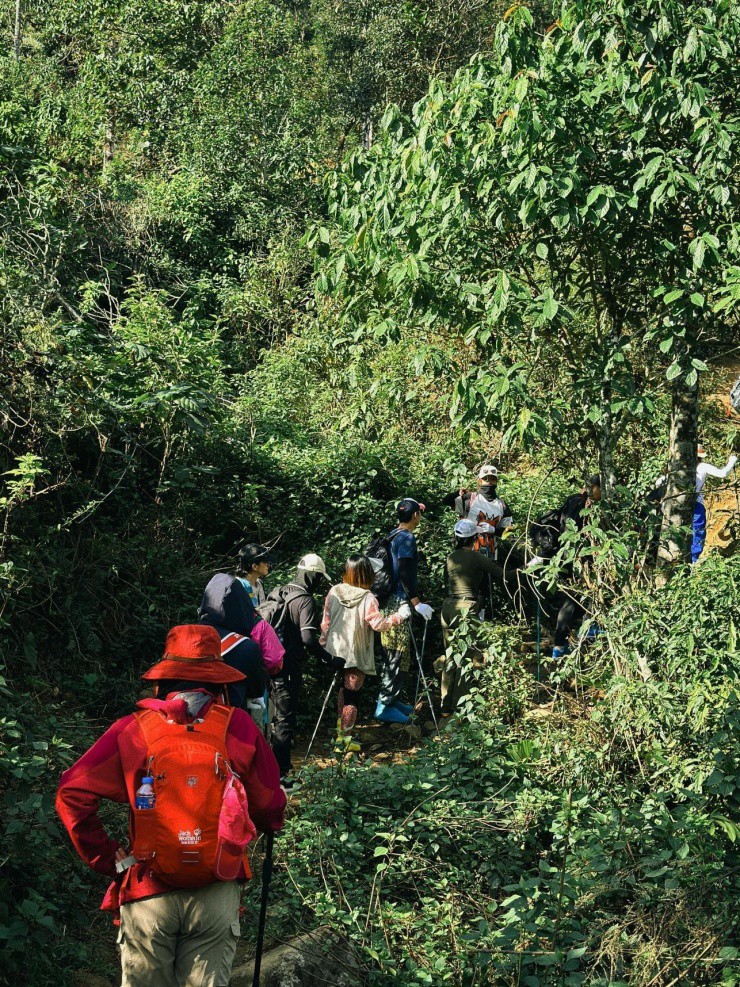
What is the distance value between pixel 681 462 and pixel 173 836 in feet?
20.0

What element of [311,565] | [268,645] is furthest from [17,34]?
[268,645]

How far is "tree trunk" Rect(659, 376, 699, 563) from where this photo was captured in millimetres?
8477

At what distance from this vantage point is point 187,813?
145 inches

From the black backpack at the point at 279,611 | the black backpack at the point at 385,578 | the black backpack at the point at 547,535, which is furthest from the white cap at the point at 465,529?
the black backpack at the point at 279,611

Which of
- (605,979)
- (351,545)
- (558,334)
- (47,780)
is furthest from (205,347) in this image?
(605,979)

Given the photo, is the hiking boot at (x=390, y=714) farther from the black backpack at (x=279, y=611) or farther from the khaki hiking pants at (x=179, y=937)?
the khaki hiking pants at (x=179, y=937)

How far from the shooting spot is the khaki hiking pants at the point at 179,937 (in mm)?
3701

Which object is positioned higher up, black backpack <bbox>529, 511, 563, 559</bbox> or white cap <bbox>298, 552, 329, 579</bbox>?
white cap <bbox>298, 552, 329, 579</bbox>

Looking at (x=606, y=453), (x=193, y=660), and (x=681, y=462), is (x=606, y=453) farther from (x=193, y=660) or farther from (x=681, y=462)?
(x=193, y=660)

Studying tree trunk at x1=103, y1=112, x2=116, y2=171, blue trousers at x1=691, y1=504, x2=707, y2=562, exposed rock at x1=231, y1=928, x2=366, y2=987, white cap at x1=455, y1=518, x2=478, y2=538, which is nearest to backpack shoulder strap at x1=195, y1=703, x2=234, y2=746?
exposed rock at x1=231, y1=928, x2=366, y2=987

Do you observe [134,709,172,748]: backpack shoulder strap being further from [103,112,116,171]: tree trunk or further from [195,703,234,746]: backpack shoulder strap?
[103,112,116,171]: tree trunk

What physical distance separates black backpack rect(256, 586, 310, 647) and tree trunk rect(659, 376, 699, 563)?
118 inches

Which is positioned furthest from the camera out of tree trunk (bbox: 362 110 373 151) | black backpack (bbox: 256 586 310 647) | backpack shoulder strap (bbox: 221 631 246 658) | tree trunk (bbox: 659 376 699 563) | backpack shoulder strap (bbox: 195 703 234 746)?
tree trunk (bbox: 362 110 373 151)

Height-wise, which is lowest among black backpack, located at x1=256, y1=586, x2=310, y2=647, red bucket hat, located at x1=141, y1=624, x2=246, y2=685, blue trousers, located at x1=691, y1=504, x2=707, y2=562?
blue trousers, located at x1=691, y1=504, x2=707, y2=562
